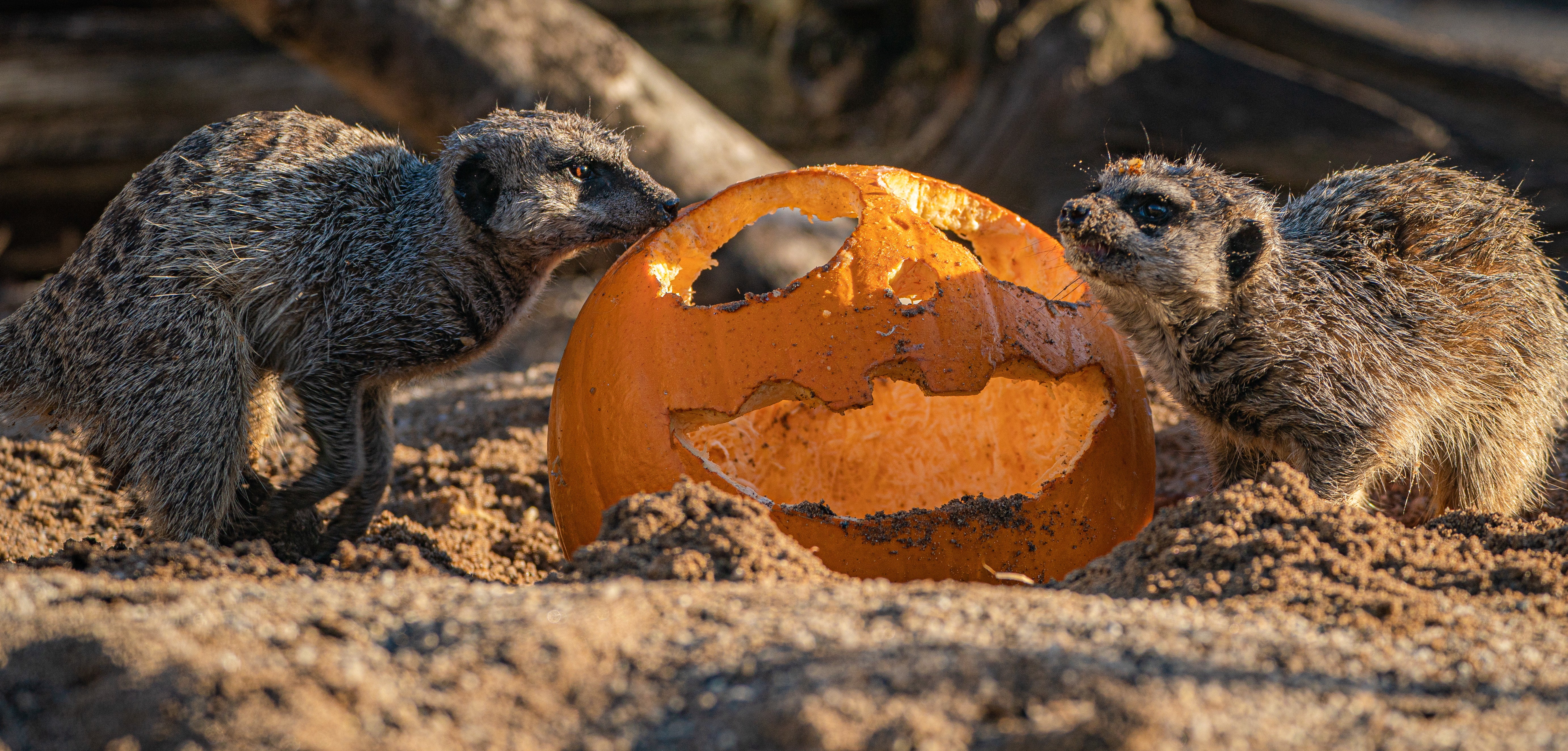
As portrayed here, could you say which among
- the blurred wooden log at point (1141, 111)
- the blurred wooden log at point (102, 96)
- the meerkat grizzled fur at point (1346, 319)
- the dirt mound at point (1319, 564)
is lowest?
the dirt mound at point (1319, 564)

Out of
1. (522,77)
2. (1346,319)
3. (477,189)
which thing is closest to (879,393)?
(1346,319)

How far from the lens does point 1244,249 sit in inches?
165

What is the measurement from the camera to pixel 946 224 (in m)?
4.09

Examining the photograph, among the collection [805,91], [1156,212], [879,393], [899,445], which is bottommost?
[899,445]

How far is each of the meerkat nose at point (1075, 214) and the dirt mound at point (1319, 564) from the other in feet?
3.43

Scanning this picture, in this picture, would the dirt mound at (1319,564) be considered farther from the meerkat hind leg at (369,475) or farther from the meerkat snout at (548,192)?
the meerkat hind leg at (369,475)

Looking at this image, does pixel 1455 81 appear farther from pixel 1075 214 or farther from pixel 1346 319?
pixel 1075 214

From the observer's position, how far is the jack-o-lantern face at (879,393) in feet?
11.5

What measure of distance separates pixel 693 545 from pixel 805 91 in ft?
27.0

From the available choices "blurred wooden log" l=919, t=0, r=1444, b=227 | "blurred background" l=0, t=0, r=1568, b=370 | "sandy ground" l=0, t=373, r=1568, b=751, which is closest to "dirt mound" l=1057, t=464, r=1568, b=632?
"sandy ground" l=0, t=373, r=1568, b=751

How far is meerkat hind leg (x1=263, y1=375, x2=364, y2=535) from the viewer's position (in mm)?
4438

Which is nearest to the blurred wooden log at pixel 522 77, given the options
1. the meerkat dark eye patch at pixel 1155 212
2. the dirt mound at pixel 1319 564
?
the meerkat dark eye patch at pixel 1155 212

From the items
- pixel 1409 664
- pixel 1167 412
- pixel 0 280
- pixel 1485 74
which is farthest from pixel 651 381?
pixel 0 280

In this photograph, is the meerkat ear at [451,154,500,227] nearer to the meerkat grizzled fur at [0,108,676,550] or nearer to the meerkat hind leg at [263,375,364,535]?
the meerkat grizzled fur at [0,108,676,550]
